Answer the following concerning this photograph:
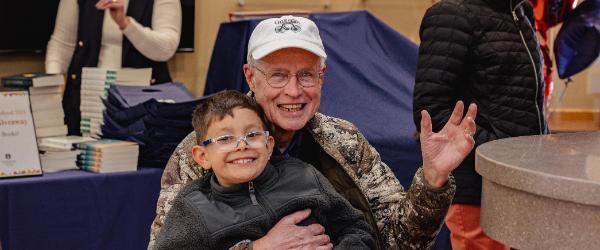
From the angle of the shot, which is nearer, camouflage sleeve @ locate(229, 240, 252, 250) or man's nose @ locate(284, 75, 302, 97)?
camouflage sleeve @ locate(229, 240, 252, 250)

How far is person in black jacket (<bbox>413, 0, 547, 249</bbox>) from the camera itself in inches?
111

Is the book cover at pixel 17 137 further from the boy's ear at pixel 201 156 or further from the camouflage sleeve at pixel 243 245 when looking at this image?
the camouflage sleeve at pixel 243 245

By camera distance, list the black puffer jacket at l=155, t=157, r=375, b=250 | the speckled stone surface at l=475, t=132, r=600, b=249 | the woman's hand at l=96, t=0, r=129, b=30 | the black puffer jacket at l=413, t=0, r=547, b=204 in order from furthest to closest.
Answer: the woman's hand at l=96, t=0, r=129, b=30, the black puffer jacket at l=413, t=0, r=547, b=204, the black puffer jacket at l=155, t=157, r=375, b=250, the speckled stone surface at l=475, t=132, r=600, b=249

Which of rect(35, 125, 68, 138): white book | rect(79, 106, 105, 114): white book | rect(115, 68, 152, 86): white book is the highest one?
rect(115, 68, 152, 86): white book

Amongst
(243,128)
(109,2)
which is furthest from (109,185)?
(243,128)

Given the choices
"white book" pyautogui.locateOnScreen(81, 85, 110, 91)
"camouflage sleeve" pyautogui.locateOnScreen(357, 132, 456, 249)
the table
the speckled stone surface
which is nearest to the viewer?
the speckled stone surface

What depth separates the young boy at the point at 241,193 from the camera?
2.03 metres

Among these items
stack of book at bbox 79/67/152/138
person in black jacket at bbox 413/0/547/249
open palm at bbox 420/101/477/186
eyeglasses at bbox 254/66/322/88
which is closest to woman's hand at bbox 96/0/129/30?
stack of book at bbox 79/67/152/138

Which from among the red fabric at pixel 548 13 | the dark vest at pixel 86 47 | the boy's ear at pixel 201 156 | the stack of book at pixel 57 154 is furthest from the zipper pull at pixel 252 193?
the red fabric at pixel 548 13

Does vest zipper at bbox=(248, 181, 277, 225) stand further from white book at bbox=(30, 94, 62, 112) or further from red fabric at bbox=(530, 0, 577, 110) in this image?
red fabric at bbox=(530, 0, 577, 110)

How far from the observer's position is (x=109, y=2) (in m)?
4.14

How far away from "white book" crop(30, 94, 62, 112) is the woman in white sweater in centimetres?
27

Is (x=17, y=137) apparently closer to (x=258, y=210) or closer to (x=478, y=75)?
(x=478, y=75)

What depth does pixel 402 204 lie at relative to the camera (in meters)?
2.30
